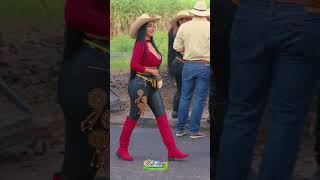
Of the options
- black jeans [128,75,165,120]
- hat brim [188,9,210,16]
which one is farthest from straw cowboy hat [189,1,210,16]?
black jeans [128,75,165,120]

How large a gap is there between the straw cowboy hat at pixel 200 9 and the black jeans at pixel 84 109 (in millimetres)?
466

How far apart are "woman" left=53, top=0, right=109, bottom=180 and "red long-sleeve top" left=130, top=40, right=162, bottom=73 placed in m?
0.14

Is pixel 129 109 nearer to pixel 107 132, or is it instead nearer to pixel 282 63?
pixel 107 132

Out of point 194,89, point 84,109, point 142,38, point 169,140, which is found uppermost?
point 142,38

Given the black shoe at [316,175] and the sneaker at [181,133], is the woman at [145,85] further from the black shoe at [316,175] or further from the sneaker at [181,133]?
the black shoe at [316,175]

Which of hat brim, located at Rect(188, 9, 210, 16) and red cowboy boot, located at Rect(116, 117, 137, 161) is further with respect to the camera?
red cowboy boot, located at Rect(116, 117, 137, 161)

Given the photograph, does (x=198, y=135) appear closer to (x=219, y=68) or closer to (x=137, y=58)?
(x=219, y=68)

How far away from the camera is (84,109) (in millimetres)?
2541

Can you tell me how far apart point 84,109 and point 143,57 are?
39cm

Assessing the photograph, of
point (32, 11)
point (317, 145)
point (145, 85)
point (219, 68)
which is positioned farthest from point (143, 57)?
point (317, 145)

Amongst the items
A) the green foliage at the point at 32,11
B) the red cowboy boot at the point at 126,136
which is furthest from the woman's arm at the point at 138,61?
the green foliage at the point at 32,11

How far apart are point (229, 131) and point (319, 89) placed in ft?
1.36

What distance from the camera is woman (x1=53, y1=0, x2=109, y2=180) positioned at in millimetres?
2457

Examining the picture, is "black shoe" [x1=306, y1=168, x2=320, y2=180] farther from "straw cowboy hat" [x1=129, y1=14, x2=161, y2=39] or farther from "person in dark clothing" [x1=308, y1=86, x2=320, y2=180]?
"straw cowboy hat" [x1=129, y1=14, x2=161, y2=39]
